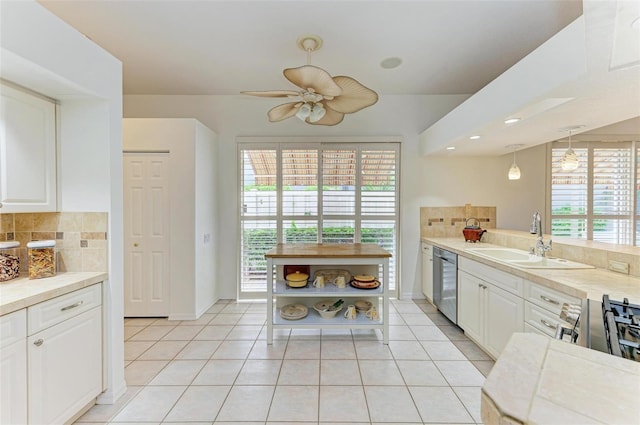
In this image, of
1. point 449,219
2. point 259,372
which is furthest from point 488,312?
point 259,372

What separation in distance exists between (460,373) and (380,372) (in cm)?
67

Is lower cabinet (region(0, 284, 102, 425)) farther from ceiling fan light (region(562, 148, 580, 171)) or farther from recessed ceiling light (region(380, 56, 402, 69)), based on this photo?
ceiling fan light (region(562, 148, 580, 171))

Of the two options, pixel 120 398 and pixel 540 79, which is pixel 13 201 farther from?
A: pixel 540 79

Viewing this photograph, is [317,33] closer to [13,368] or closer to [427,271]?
[13,368]

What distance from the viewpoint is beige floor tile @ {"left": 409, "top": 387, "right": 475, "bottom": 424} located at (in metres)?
1.86

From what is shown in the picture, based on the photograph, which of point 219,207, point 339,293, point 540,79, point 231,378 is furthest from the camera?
point 219,207

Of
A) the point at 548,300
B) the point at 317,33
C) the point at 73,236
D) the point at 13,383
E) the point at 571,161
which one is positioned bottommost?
the point at 13,383

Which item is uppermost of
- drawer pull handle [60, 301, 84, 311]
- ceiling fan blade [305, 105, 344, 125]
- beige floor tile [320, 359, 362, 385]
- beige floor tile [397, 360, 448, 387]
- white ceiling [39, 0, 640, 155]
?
white ceiling [39, 0, 640, 155]

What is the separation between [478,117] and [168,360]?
12.0ft

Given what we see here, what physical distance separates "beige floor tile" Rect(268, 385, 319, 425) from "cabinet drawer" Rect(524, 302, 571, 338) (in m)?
1.67

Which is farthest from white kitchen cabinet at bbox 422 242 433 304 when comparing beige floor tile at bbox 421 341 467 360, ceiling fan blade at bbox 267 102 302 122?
ceiling fan blade at bbox 267 102 302 122

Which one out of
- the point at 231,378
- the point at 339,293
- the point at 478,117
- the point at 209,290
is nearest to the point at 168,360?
the point at 231,378

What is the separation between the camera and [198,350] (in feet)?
9.09

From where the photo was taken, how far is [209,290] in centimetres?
393
